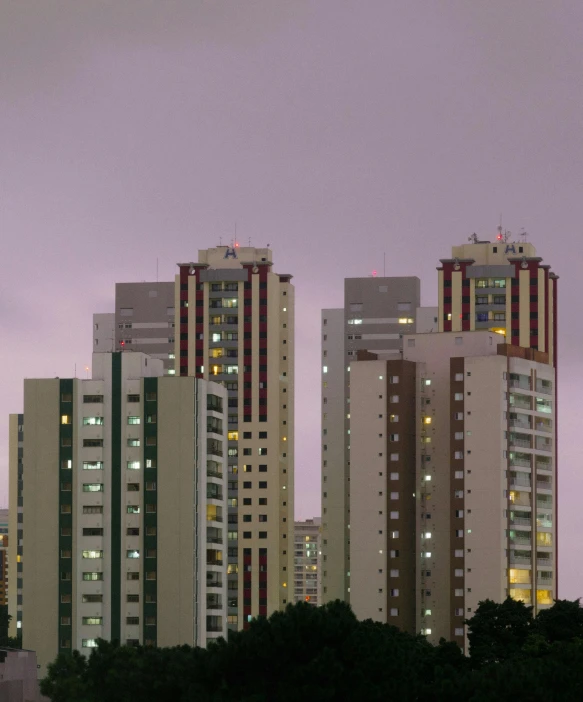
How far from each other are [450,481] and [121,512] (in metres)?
31.0

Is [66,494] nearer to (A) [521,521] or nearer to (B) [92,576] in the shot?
(B) [92,576]

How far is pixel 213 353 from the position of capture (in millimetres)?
199000

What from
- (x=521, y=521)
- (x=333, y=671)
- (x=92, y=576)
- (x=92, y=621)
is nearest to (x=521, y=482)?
(x=521, y=521)

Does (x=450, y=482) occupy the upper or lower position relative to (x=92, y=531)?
upper

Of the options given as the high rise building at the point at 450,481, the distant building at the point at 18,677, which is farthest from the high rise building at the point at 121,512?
the high rise building at the point at 450,481

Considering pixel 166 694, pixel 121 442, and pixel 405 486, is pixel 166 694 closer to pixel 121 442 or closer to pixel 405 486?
pixel 121 442

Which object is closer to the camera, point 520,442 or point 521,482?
point 521,482

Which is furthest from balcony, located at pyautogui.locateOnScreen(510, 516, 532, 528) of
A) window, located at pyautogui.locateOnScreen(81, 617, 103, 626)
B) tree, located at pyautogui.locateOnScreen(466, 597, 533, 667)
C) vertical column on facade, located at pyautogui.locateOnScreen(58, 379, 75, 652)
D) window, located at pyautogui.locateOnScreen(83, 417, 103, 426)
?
vertical column on facade, located at pyautogui.locateOnScreen(58, 379, 75, 652)

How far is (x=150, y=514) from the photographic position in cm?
14612

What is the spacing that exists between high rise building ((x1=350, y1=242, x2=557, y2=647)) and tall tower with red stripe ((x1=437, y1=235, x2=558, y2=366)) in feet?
76.3

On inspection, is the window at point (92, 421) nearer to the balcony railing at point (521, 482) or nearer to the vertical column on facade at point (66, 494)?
the vertical column on facade at point (66, 494)

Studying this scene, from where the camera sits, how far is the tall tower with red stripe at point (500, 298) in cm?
19238

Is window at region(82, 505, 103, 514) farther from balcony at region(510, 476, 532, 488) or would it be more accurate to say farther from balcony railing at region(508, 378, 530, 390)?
balcony railing at region(508, 378, 530, 390)

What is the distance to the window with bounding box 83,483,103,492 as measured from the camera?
14812 cm
